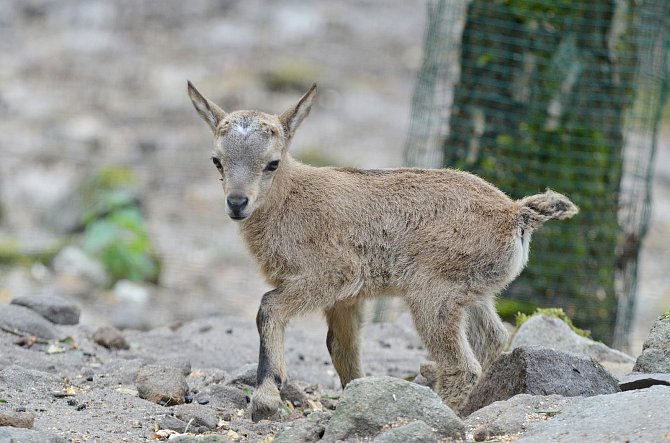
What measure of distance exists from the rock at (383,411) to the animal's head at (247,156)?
1917 millimetres

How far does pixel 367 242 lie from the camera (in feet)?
25.6

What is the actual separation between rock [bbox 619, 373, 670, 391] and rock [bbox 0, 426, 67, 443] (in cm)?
346

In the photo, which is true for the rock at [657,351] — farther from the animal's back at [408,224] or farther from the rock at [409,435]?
the rock at [409,435]

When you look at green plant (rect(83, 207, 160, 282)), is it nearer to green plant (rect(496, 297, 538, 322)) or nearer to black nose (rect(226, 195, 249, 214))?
green plant (rect(496, 297, 538, 322))

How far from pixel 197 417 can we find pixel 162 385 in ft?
2.07

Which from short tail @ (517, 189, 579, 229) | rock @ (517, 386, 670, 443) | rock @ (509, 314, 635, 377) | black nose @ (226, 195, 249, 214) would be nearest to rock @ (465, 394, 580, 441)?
rock @ (517, 386, 670, 443)

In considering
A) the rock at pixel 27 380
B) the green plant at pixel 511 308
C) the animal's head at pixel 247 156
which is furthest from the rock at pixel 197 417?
the green plant at pixel 511 308

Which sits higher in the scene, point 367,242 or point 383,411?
point 367,242

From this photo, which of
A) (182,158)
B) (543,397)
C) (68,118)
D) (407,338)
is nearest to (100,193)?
(182,158)

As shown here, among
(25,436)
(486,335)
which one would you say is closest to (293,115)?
(486,335)

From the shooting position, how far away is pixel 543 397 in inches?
257

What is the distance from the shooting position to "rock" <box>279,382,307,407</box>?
757cm

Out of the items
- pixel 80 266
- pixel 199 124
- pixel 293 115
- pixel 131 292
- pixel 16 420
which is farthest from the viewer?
pixel 199 124

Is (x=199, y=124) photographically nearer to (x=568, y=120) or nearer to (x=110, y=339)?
(x=568, y=120)
